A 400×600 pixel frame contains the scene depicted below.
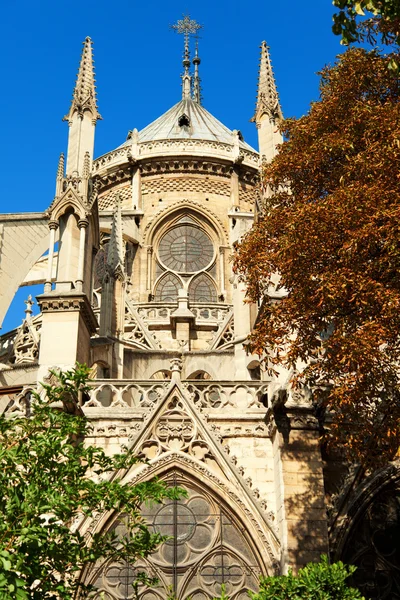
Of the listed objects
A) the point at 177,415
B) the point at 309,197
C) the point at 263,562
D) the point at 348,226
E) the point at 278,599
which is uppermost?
the point at 309,197

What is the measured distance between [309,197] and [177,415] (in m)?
4.48

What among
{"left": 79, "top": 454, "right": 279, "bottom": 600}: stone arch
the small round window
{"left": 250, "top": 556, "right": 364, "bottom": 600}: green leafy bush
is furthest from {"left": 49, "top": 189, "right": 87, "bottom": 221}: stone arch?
the small round window

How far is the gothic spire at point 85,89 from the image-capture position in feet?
67.1

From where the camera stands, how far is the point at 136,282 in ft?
97.7

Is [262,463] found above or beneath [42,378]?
beneath

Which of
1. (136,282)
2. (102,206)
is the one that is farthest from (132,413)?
(102,206)

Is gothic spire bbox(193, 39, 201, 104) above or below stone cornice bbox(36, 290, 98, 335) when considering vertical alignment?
above

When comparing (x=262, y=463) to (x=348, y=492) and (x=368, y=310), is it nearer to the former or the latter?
(x=348, y=492)

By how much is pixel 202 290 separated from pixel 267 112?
428 inches

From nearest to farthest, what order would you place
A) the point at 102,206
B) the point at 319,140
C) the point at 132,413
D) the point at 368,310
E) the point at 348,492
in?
the point at 368,310
the point at 319,140
the point at 348,492
the point at 132,413
the point at 102,206

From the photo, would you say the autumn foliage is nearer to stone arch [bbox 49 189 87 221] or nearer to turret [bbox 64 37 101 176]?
stone arch [bbox 49 189 87 221]

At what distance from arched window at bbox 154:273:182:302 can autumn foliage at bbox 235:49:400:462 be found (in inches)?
632

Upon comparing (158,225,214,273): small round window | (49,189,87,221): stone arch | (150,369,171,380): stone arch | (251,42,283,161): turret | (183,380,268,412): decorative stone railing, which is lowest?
(183,380,268,412): decorative stone railing

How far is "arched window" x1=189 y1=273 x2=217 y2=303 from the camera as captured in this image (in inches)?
1168
